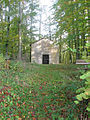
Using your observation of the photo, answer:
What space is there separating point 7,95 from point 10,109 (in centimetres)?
90

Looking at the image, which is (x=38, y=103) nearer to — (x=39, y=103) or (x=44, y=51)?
(x=39, y=103)

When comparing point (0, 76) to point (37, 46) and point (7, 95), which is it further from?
point (37, 46)

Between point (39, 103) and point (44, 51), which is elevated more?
point (44, 51)

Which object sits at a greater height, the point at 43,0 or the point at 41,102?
the point at 43,0

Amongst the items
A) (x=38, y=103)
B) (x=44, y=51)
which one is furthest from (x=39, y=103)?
(x=44, y=51)

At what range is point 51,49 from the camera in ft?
67.1

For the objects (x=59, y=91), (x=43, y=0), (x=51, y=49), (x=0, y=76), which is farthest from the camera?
(x=43, y=0)

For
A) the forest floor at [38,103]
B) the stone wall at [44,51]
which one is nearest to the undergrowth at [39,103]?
the forest floor at [38,103]

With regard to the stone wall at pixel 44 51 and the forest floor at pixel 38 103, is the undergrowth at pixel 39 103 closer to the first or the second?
the forest floor at pixel 38 103

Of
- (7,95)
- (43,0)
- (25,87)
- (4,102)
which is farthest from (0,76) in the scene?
(43,0)

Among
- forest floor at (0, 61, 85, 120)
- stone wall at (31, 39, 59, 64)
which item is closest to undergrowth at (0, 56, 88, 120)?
forest floor at (0, 61, 85, 120)

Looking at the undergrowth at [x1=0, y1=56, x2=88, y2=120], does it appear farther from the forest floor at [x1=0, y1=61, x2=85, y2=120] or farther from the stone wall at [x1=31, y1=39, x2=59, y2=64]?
the stone wall at [x1=31, y1=39, x2=59, y2=64]

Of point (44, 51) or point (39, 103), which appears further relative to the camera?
point (44, 51)

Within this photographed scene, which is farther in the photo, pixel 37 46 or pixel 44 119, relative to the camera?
pixel 37 46
